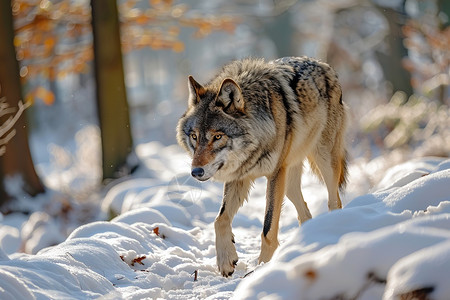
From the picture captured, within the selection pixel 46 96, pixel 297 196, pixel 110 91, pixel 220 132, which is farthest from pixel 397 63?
pixel 220 132

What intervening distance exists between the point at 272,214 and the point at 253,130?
0.79m

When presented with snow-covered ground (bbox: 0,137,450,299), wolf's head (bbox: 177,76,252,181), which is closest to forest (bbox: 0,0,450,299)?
snow-covered ground (bbox: 0,137,450,299)

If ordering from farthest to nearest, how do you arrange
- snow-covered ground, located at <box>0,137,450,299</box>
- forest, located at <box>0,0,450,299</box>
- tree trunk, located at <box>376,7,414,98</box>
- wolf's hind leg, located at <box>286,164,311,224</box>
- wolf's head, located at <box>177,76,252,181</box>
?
tree trunk, located at <box>376,7,414,98</box> < wolf's hind leg, located at <box>286,164,311,224</box> < wolf's head, located at <box>177,76,252,181</box> < forest, located at <box>0,0,450,299</box> < snow-covered ground, located at <box>0,137,450,299</box>

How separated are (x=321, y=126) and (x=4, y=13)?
21.6 feet

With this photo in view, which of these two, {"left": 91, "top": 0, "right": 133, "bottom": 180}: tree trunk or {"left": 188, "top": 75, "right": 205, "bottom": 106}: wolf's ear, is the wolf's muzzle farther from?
{"left": 91, "top": 0, "right": 133, "bottom": 180}: tree trunk

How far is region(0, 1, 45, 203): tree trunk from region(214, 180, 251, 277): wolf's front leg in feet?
19.0

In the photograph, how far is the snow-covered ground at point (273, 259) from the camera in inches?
89.2

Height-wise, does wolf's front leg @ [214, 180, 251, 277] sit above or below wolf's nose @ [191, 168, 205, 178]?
below

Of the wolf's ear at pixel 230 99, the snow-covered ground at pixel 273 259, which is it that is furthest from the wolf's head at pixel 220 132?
the snow-covered ground at pixel 273 259

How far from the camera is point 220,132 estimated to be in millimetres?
4895

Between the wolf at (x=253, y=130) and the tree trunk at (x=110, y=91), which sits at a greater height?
the wolf at (x=253, y=130)

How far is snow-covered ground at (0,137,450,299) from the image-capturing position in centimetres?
227

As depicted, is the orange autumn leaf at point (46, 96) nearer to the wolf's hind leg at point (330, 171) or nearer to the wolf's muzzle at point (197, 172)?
the wolf's hind leg at point (330, 171)

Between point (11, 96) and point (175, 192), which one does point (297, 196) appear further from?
point (11, 96)
